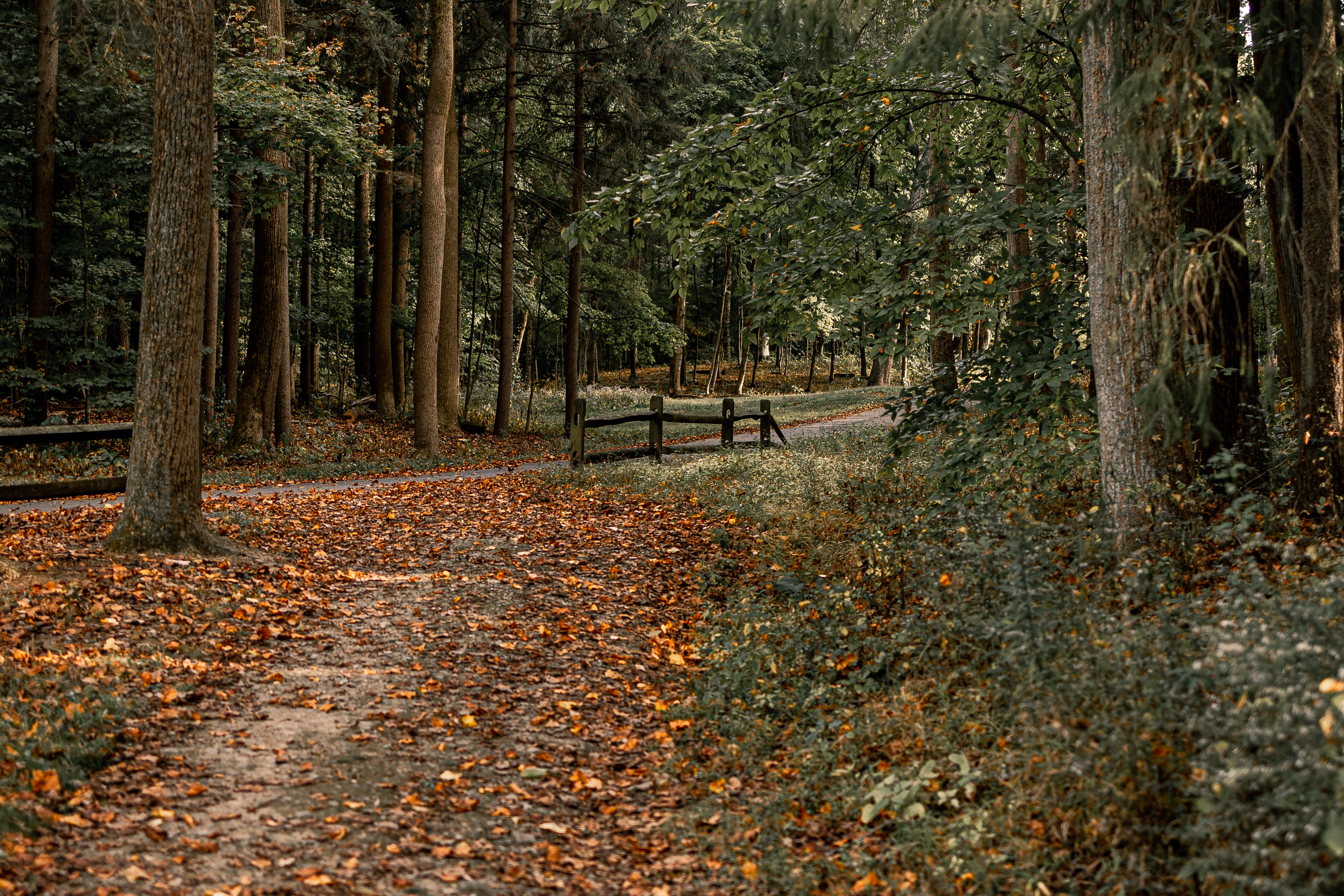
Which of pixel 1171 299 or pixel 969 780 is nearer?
pixel 969 780

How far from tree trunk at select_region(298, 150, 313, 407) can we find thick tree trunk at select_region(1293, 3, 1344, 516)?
22.1m

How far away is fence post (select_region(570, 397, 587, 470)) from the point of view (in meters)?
14.4

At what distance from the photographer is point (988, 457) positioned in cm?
744

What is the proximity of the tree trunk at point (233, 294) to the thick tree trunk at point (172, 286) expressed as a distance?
9.10m

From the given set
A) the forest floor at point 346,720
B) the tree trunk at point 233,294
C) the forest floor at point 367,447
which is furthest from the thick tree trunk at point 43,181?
the forest floor at point 346,720

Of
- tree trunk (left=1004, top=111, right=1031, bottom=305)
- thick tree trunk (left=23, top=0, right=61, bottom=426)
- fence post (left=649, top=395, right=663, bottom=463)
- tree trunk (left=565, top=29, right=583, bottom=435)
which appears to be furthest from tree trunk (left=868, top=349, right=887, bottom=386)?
thick tree trunk (left=23, top=0, right=61, bottom=426)

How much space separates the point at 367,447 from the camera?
62.2ft

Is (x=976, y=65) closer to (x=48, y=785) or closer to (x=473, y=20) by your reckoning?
(x=48, y=785)

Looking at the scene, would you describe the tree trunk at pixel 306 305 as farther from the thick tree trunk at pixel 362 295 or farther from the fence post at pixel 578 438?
the fence post at pixel 578 438

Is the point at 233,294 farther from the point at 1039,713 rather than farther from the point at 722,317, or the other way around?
the point at 722,317

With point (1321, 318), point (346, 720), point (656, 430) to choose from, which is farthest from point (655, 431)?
point (1321, 318)

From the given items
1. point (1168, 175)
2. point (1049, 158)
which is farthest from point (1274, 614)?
point (1049, 158)

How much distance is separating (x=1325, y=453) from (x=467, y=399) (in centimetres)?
2125

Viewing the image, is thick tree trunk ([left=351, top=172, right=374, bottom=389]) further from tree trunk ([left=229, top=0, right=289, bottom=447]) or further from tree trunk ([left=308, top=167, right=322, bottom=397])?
tree trunk ([left=229, top=0, right=289, bottom=447])
